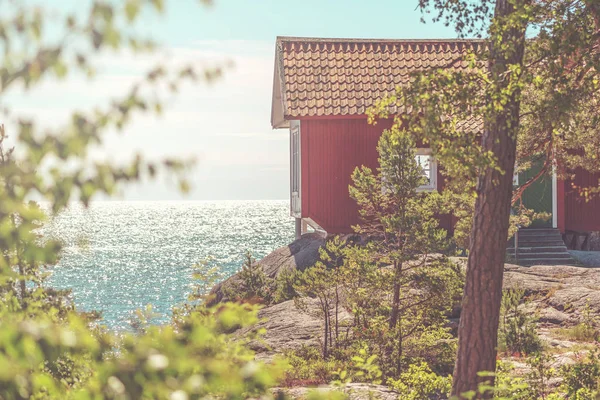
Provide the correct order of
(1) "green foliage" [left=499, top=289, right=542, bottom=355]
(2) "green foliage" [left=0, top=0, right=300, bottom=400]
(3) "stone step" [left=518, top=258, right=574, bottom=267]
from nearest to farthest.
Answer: (2) "green foliage" [left=0, top=0, right=300, bottom=400] < (1) "green foliage" [left=499, top=289, right=542, bottom=355] < (3) "stone step" [left=518, top=258, right=574, bottom=267]

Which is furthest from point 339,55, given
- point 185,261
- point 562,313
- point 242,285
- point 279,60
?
point 185,261

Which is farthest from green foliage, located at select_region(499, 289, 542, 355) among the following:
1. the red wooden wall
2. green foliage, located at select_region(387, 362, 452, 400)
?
the red wooden wall

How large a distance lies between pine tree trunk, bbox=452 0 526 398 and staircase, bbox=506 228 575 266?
1278 cm

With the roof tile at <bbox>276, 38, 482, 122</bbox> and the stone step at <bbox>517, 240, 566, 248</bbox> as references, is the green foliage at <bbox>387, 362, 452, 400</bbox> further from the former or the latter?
the stone step at <bbox>517, 240, 566, 248</bbox>

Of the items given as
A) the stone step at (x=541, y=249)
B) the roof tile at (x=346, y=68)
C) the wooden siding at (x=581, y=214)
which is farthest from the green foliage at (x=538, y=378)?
the wooden siding at (x=581, y=214)

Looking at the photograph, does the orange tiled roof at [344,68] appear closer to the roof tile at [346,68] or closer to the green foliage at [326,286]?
the roof tile at [346,68]

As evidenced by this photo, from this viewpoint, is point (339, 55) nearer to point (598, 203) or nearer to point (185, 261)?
point (598, 203)

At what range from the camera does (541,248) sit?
21.2m

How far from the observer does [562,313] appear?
13.6 m

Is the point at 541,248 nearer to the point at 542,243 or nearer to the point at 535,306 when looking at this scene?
the point at 542,243

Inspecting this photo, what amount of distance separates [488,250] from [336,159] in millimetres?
13680

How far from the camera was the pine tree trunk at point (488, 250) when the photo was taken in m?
7.78

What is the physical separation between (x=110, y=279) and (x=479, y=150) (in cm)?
4072

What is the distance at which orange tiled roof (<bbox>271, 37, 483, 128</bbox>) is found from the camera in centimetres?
2103
